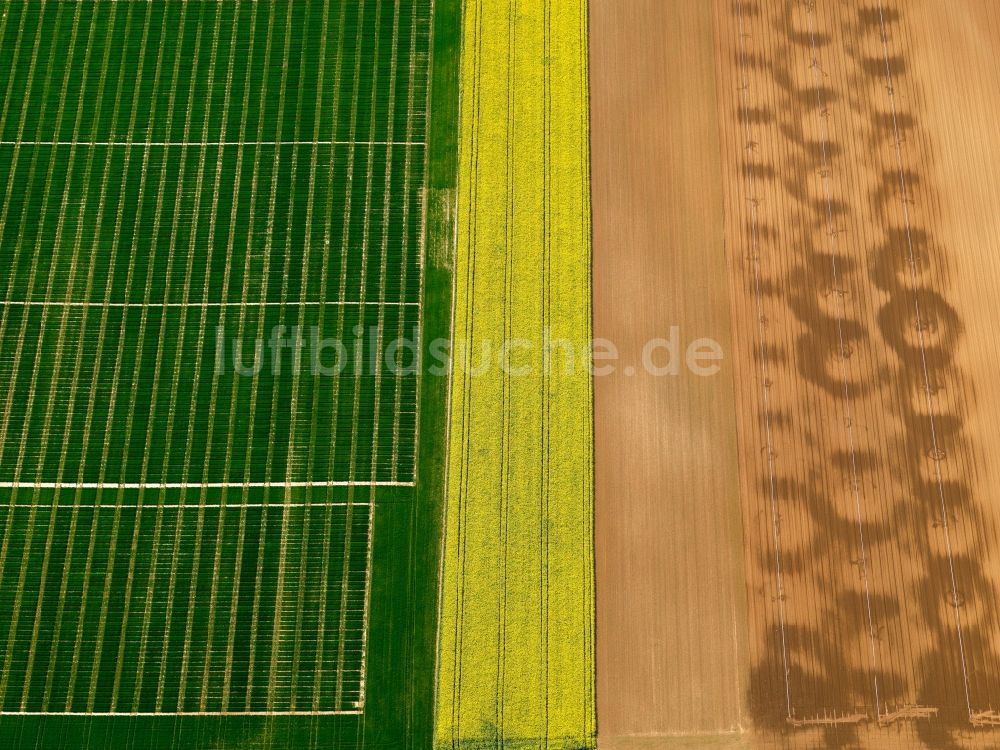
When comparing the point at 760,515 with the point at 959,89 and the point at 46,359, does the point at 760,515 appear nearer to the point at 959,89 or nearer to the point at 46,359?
the point at 959,89

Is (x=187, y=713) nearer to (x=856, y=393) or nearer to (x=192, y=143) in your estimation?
(x=192, y=143)

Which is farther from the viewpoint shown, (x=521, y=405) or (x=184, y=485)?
(x=521, y=405)

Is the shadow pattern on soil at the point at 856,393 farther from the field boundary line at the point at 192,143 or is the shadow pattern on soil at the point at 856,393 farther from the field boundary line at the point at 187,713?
the field boundary line at the point at 192,143

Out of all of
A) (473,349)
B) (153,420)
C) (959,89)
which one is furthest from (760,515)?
(153,420)

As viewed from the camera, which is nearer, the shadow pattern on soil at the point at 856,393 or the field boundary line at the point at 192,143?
the shadow pattern on soil at the point at 856,393

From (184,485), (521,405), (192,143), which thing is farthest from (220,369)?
(521,405)

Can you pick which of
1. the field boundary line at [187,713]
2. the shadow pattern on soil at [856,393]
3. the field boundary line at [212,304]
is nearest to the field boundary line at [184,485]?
the field boundary line at [212,304]
